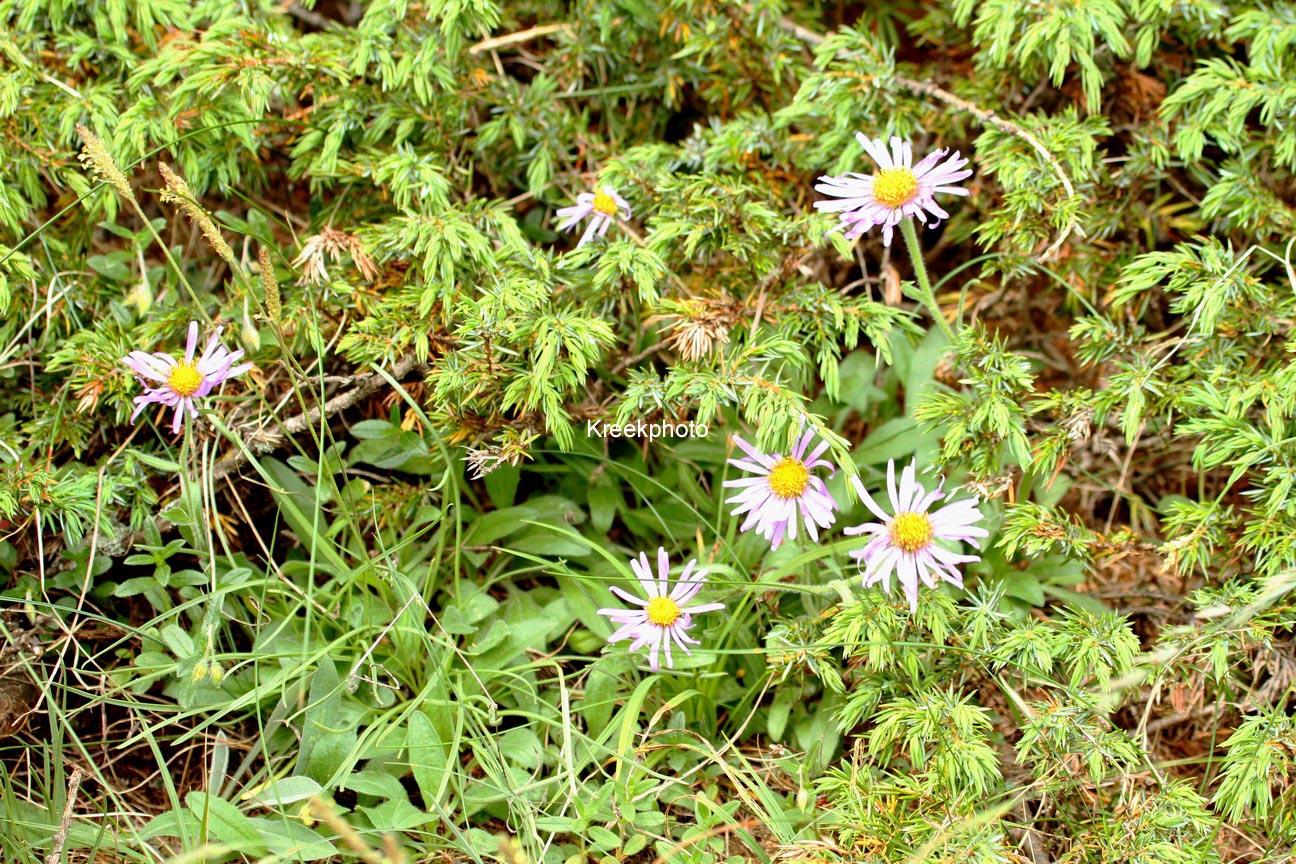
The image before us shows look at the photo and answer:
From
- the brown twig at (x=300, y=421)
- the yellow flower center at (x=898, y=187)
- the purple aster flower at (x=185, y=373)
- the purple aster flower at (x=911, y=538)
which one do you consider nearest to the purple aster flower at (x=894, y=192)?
the yellow flower center at (x=898, y=187)

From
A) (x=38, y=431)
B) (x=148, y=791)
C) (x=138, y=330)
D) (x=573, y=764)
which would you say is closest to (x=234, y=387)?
(x=138, y=330)

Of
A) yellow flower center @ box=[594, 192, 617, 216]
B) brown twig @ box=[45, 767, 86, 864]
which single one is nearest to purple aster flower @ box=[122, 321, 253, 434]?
brown twig @ box=[45, 767, 86, 864]

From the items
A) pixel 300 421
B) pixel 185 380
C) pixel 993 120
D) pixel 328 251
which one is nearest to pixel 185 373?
pixel 185 380

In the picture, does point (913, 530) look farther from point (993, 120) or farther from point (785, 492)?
point (993, 120)

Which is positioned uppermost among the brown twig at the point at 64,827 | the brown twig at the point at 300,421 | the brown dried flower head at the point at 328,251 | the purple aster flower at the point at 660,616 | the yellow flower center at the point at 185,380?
the brown dried flower head at the point at 328,251

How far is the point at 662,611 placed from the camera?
4.96ft

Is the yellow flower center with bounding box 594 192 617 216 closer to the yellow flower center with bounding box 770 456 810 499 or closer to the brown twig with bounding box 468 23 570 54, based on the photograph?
the brown twig with bounding box 468 23 570 54

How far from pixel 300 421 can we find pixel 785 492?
80cm

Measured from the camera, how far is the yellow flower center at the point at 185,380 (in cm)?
151

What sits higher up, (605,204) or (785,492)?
(605,204)

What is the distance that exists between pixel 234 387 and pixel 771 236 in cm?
95

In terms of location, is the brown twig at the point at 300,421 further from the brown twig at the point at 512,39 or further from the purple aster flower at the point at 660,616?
the brown twig at the point at 512,39

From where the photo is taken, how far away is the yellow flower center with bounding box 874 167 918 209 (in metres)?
1.45

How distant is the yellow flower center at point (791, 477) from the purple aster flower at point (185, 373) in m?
0.79
